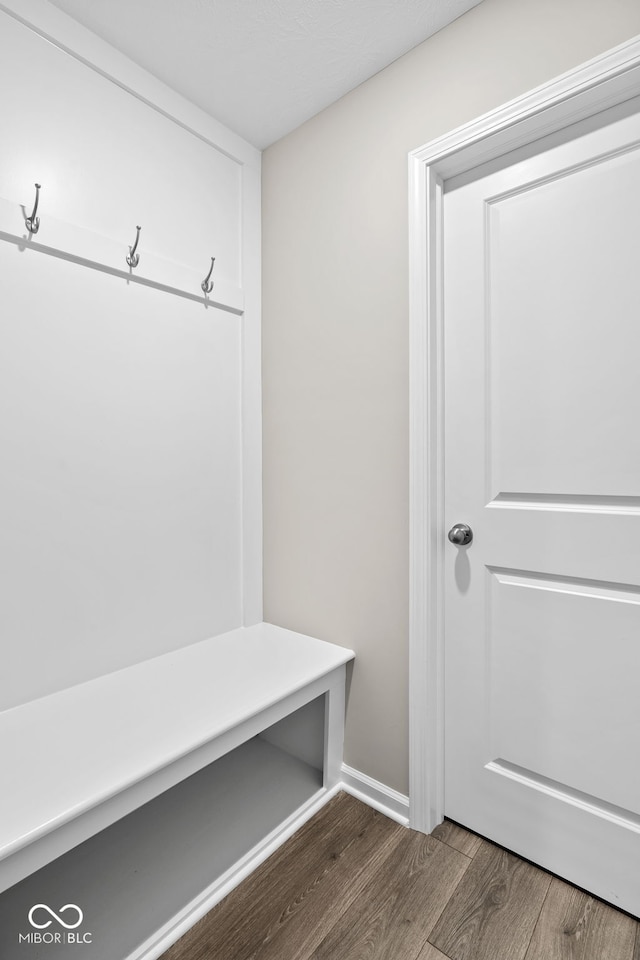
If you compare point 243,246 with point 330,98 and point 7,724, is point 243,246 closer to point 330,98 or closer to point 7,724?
point 330,98

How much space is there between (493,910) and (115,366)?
1811 millimetres

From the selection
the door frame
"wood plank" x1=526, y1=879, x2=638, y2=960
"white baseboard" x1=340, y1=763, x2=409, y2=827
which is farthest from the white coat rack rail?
"wood plank" x1=526, y1=879, x2=638, y2=960

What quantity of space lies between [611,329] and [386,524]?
2.67 ft

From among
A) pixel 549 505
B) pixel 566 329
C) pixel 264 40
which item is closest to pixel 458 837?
pixel 549 505

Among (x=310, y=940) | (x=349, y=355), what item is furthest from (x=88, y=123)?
(x=310, y=940)

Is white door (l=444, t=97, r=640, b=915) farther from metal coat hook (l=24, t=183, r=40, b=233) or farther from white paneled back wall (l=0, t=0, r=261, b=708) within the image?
metal coat hook (l=24, t=183, r=40, b=233)

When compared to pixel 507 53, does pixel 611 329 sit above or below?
below

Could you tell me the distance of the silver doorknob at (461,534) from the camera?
1457 millimetres

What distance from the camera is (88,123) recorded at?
1465 mm

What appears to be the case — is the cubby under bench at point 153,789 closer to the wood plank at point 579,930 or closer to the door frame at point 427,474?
the door frame at point 427,474

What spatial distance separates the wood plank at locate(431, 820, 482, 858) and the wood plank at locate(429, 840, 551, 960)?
27mm

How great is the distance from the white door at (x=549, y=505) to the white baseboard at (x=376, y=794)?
6.0 inches

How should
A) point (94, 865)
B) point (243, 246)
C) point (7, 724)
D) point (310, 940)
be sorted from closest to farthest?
point (310, 940)
point (7, 724)
point (94, 865)
point (243, 246)

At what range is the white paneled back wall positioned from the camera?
1.34 metres
